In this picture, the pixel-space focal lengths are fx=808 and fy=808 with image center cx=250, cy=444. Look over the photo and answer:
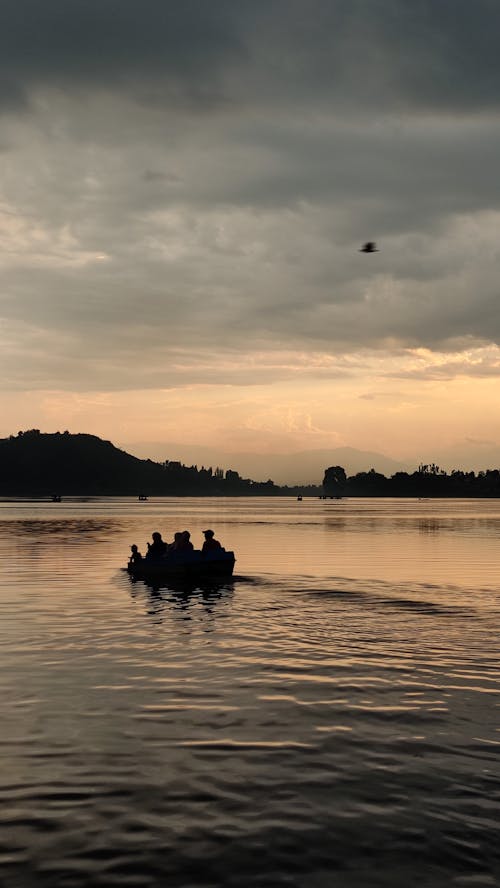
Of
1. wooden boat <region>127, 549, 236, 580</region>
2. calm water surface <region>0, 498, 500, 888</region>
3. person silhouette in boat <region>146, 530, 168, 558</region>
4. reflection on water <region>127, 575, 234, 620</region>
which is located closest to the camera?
calm water surface <region>0, 498, 500, 888</region>

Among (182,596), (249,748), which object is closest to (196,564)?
(182,596)

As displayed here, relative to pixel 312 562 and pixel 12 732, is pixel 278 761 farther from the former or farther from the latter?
pixel 312 562

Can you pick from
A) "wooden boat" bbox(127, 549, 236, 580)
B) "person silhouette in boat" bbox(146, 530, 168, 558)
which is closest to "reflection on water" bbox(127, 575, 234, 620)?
"wooden boat" bbox(127, 549, 236, 580)

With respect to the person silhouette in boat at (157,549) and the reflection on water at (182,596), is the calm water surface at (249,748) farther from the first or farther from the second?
the person silhouette in boat at (157,549)

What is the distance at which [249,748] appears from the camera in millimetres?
15102

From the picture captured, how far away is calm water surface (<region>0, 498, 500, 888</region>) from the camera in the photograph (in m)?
10.5


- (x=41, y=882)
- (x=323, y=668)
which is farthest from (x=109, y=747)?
(x=323, y=668)

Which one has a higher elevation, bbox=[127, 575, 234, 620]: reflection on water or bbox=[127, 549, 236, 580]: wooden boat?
bbox=[127, 549, 236, 580]: wooden boat

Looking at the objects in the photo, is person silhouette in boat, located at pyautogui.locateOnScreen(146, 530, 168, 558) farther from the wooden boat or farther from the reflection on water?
the reflection on water

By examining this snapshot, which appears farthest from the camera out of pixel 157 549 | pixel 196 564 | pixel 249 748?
pixel 157 549

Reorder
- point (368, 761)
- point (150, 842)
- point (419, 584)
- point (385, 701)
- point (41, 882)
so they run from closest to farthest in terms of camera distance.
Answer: point (41, 882) → point (150, 842) → point (368, 761) → point (385, 701) → point (419, 584)

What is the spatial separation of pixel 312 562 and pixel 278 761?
48.7 metres

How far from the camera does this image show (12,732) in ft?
53.0

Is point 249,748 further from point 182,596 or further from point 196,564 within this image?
point 196,564
